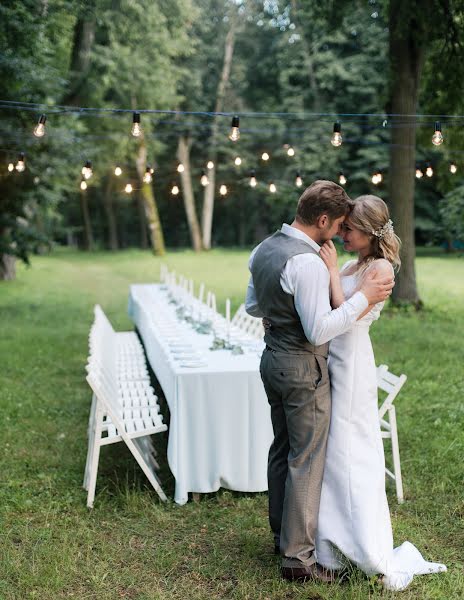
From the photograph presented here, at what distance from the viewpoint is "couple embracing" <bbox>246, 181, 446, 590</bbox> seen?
3.54 m

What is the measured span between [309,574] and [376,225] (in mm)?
A: 1858

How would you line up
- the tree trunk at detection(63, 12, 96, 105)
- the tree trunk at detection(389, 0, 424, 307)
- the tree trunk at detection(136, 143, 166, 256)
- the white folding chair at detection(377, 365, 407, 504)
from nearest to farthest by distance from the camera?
the white folding chair at detection(377, 365, 407, 504) < the tree trunk at detection(389, 0, 424, 307) < the tree trunk at detection(63, 12, 96, 105) < the tree trunk at detection(136, 143, 166, 256)

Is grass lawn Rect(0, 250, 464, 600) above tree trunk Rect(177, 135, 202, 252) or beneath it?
beneath

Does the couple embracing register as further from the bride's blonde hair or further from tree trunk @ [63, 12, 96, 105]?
tree trunk @ [63, 12, 96, 105]

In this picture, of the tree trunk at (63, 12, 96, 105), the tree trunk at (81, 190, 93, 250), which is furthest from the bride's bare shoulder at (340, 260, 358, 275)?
the tree trunk at (81, 190, 93, 250)

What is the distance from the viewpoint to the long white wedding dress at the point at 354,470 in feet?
12.0

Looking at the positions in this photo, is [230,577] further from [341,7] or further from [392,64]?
[341,7]

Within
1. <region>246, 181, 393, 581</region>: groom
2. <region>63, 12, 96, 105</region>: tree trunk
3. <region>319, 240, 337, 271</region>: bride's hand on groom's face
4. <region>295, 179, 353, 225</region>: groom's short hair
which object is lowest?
<region>246, 181, 393, 581</region>: groom

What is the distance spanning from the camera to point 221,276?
2295 centimetres

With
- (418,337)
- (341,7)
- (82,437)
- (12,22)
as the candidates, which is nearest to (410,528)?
(82,437)

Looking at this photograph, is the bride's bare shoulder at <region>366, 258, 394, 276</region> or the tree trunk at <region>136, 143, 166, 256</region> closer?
the bride's bare shoulder at <region>366, 258, 394, 276</region>

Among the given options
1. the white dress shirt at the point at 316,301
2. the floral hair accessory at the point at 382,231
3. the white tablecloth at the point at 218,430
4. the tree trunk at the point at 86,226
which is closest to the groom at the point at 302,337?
the white dress shirt at the point at 316,301


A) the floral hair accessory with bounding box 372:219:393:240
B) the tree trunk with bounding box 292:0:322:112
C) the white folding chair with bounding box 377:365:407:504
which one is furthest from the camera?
the tree trunk with bounding box 292:0:322:112

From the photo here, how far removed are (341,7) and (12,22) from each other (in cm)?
657
